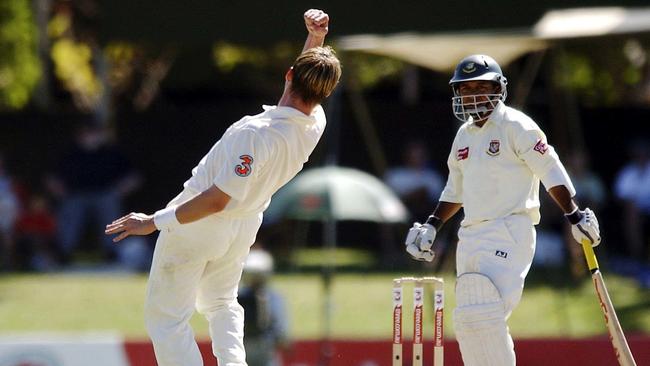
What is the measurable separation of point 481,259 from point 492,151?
459 millimetres

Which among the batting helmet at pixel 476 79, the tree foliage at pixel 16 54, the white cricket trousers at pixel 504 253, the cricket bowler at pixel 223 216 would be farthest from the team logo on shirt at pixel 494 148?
the tree foliage at pixel 16 54

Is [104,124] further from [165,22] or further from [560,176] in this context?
[560,176]

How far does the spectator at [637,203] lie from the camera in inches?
518

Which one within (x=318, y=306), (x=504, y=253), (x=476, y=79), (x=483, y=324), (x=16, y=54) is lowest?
(x=483, y=324)

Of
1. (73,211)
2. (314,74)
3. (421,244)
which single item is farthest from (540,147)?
(73,211)

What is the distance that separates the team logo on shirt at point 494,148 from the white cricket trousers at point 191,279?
1.03m

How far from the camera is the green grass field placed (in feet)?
36.5

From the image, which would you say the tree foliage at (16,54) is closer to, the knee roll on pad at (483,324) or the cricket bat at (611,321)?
the knee roll on pad at (483,324)

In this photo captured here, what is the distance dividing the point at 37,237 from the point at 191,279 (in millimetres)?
8764

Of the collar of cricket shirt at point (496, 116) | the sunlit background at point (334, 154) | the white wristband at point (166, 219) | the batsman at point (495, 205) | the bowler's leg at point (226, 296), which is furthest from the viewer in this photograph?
the sunlit background at point (334, 154)

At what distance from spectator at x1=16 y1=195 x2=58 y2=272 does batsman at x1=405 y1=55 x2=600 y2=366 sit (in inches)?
352

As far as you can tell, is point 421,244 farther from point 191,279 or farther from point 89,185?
point 89,185

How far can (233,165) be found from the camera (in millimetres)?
5613

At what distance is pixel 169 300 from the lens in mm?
5836
